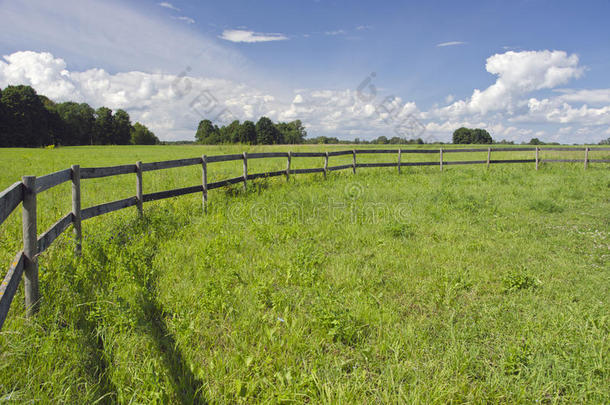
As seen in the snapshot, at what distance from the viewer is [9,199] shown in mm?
2627

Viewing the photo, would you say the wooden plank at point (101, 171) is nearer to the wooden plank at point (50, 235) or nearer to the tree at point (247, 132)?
the wooden plank at point (50, 235)

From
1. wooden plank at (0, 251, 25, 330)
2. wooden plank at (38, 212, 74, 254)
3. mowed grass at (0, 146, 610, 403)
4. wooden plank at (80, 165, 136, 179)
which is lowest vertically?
mowed grass at (0, 146, 610, 403)

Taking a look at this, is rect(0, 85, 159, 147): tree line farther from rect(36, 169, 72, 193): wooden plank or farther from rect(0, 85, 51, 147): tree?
rect(36, 169, 72, 193): wooden plank

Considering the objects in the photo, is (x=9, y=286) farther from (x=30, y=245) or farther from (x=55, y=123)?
(x=55, y=123)

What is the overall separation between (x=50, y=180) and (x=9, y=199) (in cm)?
135

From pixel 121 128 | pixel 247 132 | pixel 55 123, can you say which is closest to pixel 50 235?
pixel 247 132

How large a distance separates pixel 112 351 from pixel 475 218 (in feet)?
25.2

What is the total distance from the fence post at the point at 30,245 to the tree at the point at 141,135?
10249 cm

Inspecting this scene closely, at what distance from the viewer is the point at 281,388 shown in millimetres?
2559

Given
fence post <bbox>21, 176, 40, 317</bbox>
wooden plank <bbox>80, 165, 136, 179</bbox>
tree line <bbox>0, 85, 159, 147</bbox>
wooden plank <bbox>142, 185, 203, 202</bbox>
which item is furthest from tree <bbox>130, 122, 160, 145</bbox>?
fence post <bbox>21, 176, 40, 317</bbox>

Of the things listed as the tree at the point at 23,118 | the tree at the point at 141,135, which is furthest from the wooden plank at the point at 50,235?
the tree at the point at 141,135

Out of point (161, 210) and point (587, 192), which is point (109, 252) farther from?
point (587, 192)

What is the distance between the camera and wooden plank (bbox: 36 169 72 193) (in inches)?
134

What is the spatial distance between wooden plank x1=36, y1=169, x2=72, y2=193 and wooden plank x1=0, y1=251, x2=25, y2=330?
0.81 m
